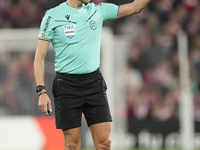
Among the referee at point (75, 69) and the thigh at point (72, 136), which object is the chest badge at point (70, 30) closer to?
the referee at point (75, 69)

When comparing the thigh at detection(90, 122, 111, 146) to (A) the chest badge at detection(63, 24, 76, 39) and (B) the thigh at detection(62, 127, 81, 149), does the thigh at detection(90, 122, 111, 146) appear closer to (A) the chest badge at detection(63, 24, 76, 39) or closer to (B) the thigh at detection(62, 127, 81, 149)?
(B) the thigh at detection(62, 127, 81, 149)

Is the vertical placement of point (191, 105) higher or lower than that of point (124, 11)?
lower

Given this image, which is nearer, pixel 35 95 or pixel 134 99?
pixel 35 95

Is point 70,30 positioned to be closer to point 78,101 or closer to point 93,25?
point 93,25

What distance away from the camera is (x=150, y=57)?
33.2ft

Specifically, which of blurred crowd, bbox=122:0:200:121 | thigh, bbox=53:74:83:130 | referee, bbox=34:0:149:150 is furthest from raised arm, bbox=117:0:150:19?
blurred crowd, bbox=122:0:200:121

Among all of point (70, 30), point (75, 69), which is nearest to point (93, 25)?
point (70, 30)

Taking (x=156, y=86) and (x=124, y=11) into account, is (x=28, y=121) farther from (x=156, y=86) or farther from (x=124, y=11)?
(x=124, y=11)

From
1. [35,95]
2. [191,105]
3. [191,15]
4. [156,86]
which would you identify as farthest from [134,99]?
[191,15]

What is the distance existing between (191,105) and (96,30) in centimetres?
512

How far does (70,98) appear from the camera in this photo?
4156 mm

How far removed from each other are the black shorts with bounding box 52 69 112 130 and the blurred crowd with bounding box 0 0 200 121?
4.28m

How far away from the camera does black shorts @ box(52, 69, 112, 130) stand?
4.15 metres

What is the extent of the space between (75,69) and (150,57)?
6.16m
